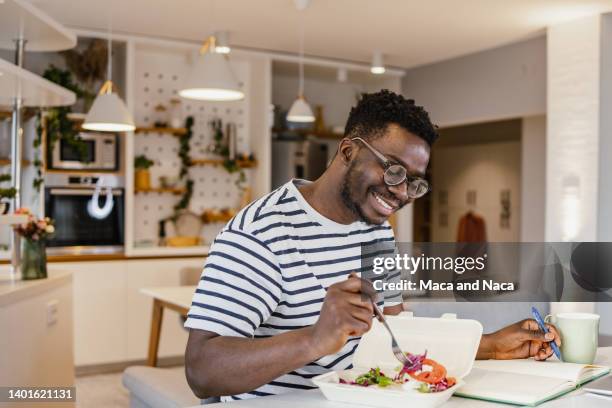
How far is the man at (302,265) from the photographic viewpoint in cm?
142

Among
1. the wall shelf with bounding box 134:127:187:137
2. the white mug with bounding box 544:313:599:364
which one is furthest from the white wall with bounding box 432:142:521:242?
the white mug with bounding box 544:313:599:364

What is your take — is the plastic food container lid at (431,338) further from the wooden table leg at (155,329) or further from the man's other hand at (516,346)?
the wooden table leg at (155,329)

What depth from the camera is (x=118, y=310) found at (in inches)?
219

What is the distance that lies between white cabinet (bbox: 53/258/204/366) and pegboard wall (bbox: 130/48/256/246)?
0.44 metres

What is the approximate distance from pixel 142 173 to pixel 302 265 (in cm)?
451

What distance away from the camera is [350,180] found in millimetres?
1609

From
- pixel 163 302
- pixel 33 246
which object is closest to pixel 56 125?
pixel 163 302

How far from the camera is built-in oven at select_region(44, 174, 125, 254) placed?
559 centimetres

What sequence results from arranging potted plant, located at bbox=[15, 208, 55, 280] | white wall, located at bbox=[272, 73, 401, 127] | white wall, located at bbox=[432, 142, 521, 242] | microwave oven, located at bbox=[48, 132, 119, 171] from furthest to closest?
white wall, located at bbox=[432, 142, 521, 242]
white wall, located at bbox=[272, 73, 401, 127]
microwave oven, located at bbox=[48, 132, 119, 171]
potted plant, located at bbox=[15, 208, 55, 280]

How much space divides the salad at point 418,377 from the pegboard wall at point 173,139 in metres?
4.90

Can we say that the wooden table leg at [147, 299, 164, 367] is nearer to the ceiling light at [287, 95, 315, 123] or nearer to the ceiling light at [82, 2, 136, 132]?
the ceiling light at [82, 2, 136, 132]

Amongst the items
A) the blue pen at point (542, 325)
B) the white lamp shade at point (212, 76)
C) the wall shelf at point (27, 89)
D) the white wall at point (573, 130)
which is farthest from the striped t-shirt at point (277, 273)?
the white wall at point (573, 130)

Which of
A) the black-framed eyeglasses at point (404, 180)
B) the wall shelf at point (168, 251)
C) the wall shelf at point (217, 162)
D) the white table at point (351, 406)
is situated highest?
the wall shelf at point (217, 162)

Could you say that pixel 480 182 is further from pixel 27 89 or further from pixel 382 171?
pixel 382 171
